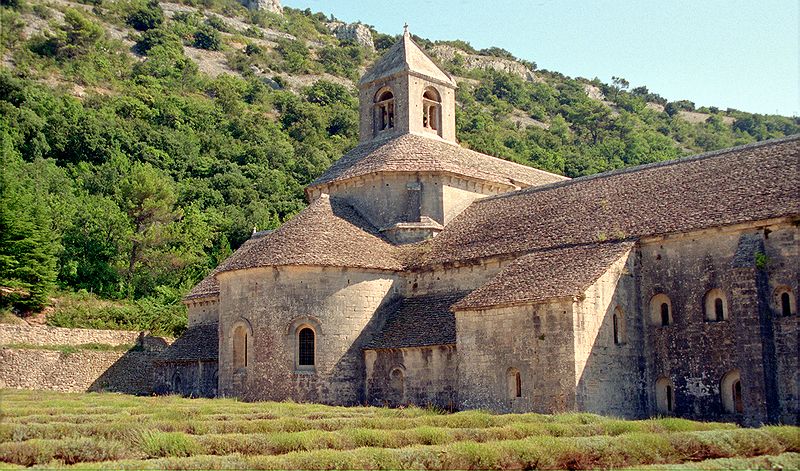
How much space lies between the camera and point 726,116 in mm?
110938

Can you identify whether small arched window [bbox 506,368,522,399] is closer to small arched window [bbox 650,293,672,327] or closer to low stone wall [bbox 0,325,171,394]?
small arched window [bbox 650,293,672,327]

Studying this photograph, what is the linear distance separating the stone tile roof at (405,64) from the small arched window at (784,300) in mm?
19598

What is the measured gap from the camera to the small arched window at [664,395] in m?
29.2

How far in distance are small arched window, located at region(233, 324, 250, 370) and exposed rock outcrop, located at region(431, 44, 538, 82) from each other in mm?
91377

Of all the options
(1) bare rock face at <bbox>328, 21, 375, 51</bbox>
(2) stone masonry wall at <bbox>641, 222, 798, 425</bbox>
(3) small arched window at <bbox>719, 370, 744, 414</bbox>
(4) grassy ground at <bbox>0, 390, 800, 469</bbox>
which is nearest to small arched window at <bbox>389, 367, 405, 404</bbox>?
(2) stone masonry wall at <bbox>641, 222, 798, 425</bbox>

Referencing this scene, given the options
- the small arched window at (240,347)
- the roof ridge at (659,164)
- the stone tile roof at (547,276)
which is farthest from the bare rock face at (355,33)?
the stone tile roof at (547,276)

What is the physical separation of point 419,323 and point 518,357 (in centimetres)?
540

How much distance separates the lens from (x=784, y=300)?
2708 centimetres

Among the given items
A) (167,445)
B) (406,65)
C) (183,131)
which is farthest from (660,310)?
(183,131)

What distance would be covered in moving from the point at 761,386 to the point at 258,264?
1711 cm

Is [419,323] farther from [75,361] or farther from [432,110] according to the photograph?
[75,361]

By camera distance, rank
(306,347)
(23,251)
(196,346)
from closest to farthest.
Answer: (306,347)
(196,346)
(23,251)

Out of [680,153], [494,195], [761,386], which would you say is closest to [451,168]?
[494,195]

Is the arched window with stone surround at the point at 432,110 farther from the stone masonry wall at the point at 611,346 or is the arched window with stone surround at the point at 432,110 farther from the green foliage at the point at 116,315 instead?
the green foliage at the point at 116,315
